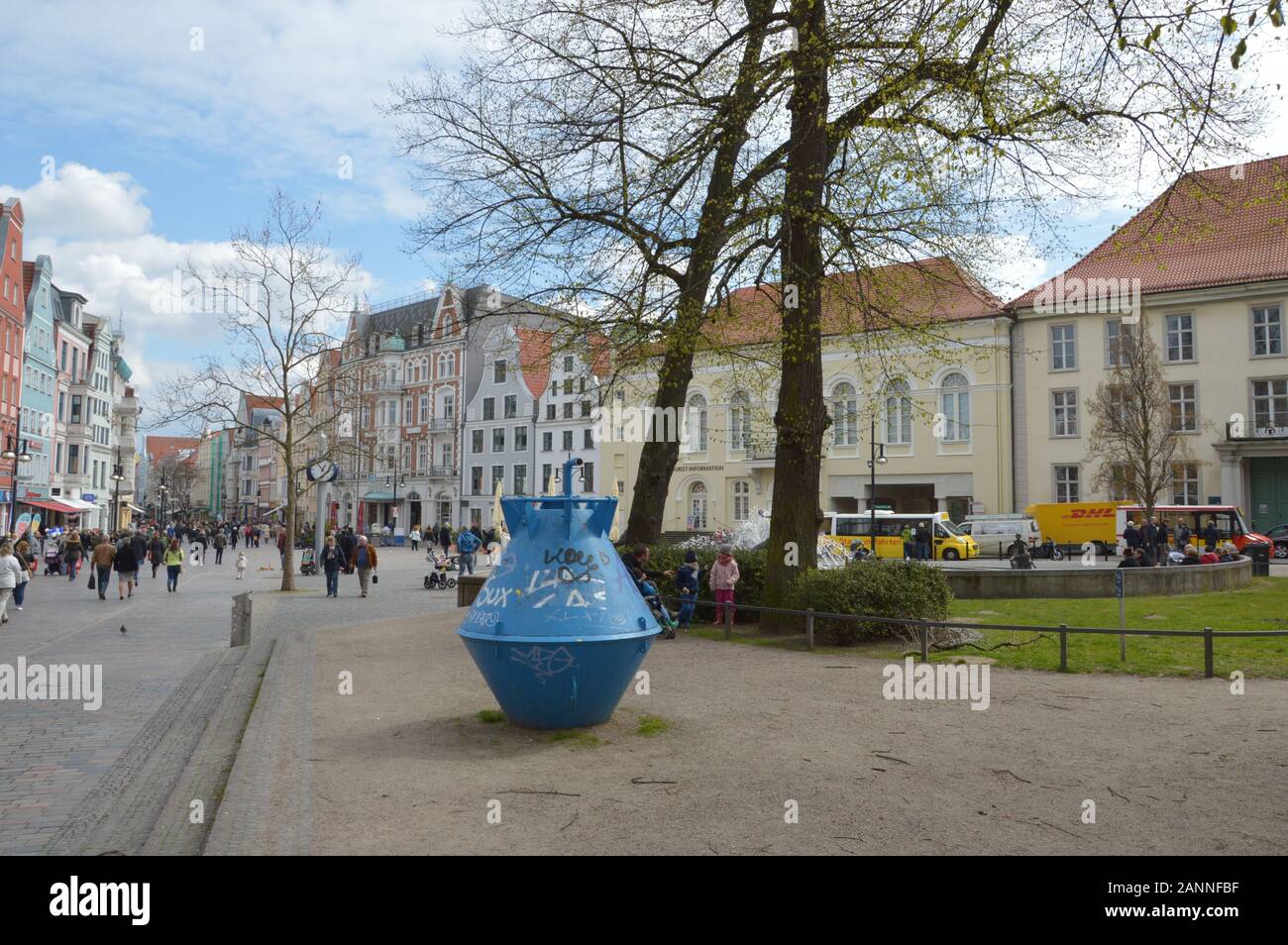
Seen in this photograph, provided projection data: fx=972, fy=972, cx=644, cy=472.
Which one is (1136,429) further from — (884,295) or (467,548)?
(884,295)

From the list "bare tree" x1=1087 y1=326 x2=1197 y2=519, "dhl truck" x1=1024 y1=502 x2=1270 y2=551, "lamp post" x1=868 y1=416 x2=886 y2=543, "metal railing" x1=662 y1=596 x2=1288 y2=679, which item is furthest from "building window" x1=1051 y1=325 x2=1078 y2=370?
"metal railing" x1=662 y1=596 x2=1288 y2=679

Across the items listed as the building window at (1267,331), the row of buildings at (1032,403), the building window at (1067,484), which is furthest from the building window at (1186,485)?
the building window at (1267,331)

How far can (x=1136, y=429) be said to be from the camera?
37312 mm

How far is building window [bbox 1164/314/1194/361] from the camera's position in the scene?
43.3 meters

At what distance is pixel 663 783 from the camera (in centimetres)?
693

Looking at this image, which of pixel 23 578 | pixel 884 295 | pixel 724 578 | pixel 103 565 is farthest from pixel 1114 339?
pixel 23 578

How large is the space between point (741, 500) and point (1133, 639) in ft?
136

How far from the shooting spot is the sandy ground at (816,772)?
226 inches

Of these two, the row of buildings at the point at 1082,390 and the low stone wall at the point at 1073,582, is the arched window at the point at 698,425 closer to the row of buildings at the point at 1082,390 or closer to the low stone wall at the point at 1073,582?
the row of buildings at the point at 1082,390

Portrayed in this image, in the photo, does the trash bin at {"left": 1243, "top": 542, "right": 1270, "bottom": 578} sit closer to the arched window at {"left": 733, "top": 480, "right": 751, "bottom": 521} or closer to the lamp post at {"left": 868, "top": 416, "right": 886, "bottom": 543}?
the lamp post at {"left": 868, "top": 416, "right": 886, "bottom": 543}

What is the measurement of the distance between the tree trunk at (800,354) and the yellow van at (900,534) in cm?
2246

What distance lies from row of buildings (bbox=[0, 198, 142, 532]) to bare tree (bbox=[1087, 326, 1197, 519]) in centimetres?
4271

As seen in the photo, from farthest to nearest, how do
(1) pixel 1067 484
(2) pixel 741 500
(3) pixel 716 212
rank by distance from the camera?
(2) pixel 741 500 < (1) pixel 1067 484 < (3) pixel 716 212
